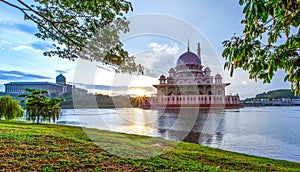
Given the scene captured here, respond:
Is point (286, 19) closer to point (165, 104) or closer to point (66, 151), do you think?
point (66, 151)

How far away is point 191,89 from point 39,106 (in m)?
48.3

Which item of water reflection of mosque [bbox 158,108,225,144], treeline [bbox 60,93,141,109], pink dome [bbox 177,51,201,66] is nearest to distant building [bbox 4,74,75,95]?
treeline [bbox 60,93,141,109]

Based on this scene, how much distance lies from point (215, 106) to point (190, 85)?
927 centimetres

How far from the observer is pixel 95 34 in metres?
4.91

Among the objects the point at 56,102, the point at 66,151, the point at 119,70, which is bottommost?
the point at 66,151

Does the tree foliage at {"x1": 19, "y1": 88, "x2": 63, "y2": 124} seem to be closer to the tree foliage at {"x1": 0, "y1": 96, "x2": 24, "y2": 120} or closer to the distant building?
the tree foliage at {"x1": 0, "y1": 96, "x2": 24, "y2": 120}

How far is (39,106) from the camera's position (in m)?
11.4

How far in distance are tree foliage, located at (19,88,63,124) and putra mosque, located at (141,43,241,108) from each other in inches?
1661

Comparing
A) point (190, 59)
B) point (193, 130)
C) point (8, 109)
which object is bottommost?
point (193, 130)

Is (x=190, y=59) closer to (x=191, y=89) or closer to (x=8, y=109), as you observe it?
(x=191, y=89)

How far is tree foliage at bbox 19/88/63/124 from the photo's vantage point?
36.8 feet

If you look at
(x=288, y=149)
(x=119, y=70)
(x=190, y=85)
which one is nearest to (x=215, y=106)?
(x=190, y=85)

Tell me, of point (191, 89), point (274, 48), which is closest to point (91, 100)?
point (274, 48)

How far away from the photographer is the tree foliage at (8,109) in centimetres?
1120
